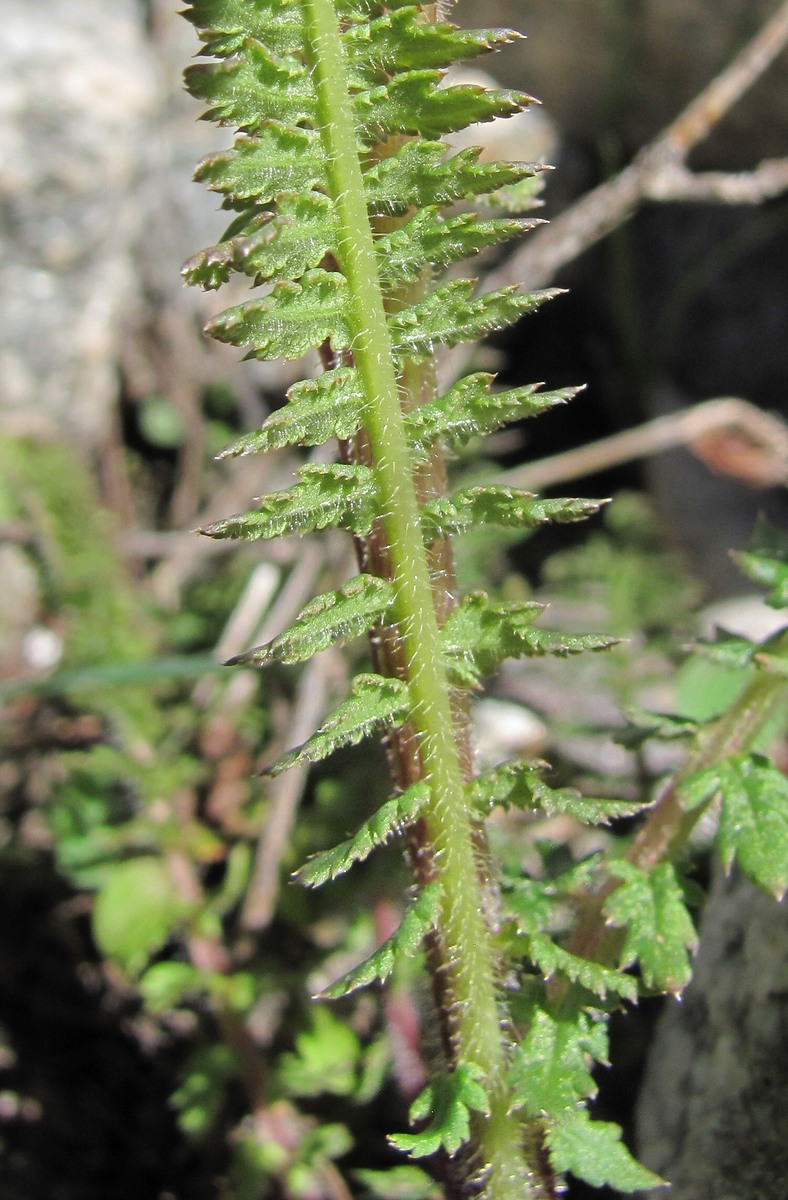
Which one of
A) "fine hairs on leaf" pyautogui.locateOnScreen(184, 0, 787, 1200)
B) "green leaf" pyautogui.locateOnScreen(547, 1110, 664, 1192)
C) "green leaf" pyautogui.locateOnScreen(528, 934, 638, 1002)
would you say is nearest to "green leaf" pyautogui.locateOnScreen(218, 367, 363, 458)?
"fine hairs on leaf" pyautogui.locateOnScreen(184, 0, 787, 1200)

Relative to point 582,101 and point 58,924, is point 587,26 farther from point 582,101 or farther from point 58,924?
point 58,924

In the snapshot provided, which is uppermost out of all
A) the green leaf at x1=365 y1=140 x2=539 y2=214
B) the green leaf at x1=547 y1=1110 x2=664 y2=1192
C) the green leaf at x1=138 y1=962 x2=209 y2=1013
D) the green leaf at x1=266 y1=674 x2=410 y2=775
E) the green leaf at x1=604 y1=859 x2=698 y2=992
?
the green leaf at x1=365 y1=140 x2=539 y2=214

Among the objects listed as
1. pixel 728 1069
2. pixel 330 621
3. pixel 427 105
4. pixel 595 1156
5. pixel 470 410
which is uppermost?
pixel 427 105

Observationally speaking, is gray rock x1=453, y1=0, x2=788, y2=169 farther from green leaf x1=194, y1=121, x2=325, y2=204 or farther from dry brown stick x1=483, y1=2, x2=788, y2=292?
green leaf x1=194, y1=121, x2=325, y2=204

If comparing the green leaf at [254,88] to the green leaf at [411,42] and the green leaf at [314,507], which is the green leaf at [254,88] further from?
the green leaf at [314,507]

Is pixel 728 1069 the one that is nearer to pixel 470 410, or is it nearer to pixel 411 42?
pixel 470 410

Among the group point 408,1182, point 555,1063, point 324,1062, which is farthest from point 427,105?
point 324,1062

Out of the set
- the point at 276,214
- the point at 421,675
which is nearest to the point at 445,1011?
the point at 421,675
